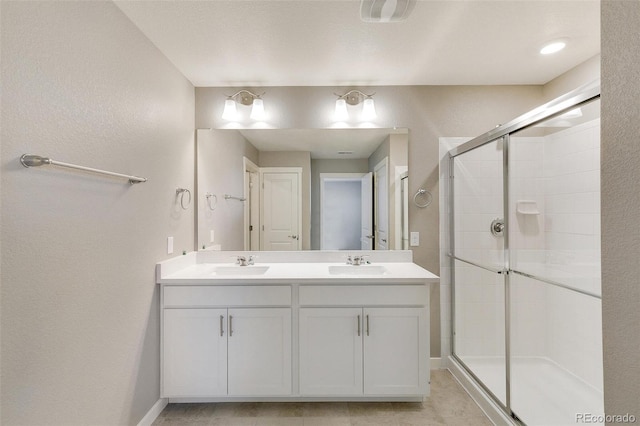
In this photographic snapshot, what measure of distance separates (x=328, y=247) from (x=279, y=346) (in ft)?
2.98

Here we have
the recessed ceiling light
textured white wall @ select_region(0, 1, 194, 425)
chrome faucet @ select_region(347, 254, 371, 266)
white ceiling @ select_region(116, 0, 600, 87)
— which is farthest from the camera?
chrome faucet @ select_region(347, 254, 371, 266)

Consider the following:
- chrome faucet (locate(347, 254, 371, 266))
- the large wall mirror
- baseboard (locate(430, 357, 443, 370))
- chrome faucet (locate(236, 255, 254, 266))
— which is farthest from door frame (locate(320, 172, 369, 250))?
baseboard (locate(430, 357, 443, 370))

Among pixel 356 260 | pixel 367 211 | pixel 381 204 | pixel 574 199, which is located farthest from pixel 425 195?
pixel 574 199

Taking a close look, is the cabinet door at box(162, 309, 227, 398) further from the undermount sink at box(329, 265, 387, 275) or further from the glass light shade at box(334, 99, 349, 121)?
the glass light shade at box(334, 99, 349, 121)

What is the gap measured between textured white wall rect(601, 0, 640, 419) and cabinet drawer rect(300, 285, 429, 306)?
1284mm

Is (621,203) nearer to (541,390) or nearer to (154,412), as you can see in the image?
(541,390)

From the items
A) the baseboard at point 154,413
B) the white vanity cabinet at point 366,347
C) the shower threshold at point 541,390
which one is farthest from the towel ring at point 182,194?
the shower threshold at point 541,390

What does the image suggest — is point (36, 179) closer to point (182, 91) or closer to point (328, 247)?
point (182, 91)

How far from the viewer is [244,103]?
8.66ft

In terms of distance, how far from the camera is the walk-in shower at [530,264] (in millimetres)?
2064

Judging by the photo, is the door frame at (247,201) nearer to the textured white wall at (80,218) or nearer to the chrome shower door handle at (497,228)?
the textured white wall at (80,218)

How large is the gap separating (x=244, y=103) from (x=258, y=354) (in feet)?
6.32

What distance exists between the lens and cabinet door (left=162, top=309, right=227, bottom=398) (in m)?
2.06

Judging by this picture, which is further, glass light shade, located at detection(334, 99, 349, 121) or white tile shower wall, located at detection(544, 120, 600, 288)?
glass light shade, located at detection(334, 99, 349, 121)
